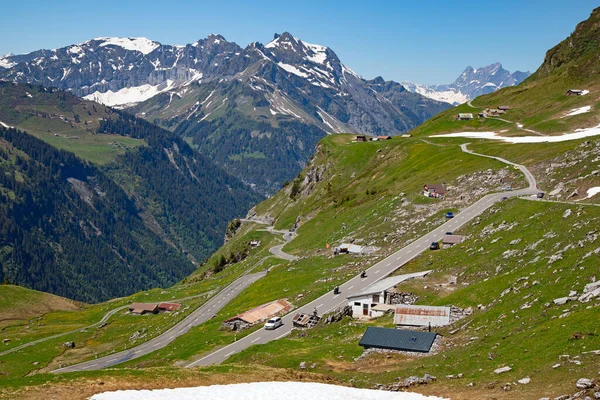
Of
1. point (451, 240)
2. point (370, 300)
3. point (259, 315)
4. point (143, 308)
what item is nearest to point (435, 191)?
point (451, 240)

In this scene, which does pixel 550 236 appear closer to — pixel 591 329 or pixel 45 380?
pixel 591 329

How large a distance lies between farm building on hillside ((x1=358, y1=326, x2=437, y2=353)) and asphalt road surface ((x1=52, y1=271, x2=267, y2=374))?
49068 millimetres

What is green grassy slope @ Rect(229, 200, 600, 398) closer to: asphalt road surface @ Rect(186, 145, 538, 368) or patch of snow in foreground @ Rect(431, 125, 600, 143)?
asphalt road surface @ Rect(186, 145, 538, 368)

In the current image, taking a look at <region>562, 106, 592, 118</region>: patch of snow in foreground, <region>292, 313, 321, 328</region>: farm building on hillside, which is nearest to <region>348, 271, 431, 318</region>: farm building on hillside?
<region>292, 313, 321, 328</region>: farm building on hillside

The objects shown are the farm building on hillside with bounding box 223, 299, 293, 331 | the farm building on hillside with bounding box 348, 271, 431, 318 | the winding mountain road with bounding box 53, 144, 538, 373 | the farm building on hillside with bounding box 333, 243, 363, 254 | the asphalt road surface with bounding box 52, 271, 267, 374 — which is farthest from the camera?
the farm building on hillside with bounding box 333, 243, 363, 254

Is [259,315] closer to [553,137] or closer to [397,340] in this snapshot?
[397,340]

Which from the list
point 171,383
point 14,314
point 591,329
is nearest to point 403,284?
point 591,329

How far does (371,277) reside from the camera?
273ft

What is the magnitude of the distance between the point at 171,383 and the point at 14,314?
439 ft

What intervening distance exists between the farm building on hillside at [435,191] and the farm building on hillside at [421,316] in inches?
2255

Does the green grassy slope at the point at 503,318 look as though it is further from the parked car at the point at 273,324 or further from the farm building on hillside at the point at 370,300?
the parked car at the point at 273,324

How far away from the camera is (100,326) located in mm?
135500

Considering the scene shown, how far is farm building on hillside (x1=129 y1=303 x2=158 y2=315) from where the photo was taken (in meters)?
141

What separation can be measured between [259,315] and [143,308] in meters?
70.8
